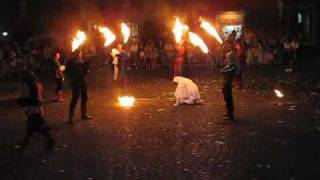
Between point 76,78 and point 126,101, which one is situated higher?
point 76,78

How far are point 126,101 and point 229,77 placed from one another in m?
5.40

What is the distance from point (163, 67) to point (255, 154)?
2511 centimetres

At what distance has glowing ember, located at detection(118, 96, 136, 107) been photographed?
19.6 meters

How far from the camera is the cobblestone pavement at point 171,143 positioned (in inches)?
406

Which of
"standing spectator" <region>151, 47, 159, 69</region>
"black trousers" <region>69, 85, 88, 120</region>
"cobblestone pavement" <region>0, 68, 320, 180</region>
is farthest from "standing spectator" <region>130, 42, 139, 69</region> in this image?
"black trousers" <region>69, 85, 88, 120</region>

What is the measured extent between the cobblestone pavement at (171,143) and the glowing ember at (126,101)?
30cm

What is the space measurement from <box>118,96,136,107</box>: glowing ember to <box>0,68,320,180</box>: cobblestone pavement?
0.30 m

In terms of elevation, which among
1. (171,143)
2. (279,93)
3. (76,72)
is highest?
(76,72)

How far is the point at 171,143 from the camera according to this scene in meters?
12.8

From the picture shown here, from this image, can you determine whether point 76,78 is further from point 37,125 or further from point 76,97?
point 37,125

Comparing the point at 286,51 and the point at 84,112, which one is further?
the point at 286,51

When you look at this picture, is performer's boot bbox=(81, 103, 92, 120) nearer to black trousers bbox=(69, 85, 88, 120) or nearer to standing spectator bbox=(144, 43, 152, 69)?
black trousers bbox=(69, 85, 88, 120)

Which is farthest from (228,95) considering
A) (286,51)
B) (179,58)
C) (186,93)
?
(286,51)

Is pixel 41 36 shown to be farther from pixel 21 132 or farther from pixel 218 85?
pixel 21 132
